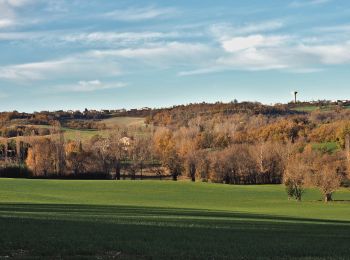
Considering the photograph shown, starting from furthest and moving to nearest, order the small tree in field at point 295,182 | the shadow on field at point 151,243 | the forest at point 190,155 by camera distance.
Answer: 1. the forest at point 190,155
2. the small tree in field at point 295,182
3. the shadow on field at point 151,243

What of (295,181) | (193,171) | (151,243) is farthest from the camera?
(193,171)

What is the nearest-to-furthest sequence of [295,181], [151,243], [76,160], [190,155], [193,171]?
[151,243] → [295,181] → [76,160] → [193,171] → [190,155]

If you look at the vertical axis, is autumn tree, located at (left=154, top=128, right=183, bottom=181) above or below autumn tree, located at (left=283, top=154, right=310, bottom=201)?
above

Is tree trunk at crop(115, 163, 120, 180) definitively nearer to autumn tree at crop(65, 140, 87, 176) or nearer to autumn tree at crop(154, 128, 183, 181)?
autumn tree at crop(65, 140, 87, 176)

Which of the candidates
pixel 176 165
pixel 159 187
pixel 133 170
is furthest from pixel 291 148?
pixel 159 187

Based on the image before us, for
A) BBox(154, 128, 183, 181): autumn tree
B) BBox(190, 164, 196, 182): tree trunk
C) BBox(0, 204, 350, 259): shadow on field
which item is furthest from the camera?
BBox(154, 128, 183, 181): autumn tree

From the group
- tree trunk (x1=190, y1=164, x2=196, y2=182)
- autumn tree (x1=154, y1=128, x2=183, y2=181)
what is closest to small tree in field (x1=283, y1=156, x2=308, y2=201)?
tree trunk (x1=190, y1=164, x2=196, y2=182)

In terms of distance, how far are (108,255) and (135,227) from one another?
11193 millimetres

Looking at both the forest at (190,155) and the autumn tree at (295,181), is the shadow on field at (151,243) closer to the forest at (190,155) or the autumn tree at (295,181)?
the autumn tree at (295,181)

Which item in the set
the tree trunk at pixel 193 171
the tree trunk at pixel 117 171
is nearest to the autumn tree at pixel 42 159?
the tree trunk at pixel 117 171

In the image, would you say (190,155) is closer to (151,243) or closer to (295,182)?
(295,182)

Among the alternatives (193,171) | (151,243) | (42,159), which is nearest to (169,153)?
(193,171)

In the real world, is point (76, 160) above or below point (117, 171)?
above

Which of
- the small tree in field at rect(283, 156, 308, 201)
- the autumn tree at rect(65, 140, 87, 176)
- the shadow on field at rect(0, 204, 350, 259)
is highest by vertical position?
the autumn tree at rect(65, 140, 87, 176)
